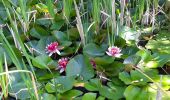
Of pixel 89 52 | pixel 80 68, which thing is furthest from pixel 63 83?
pixel 89 52

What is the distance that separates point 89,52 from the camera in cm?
136

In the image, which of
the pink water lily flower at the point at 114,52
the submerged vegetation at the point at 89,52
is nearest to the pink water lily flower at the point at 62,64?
the submerged vegetation at the point at 89,52

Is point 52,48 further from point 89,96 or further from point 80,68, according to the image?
point 89,96

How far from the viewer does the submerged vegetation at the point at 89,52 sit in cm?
118

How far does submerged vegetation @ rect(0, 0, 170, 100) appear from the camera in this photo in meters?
1.18

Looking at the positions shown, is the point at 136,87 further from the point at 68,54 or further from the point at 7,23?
the point at 7,23

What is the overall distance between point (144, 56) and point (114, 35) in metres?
0.18

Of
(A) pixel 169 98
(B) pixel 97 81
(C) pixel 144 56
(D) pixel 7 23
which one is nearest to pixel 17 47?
(D) pixel 7 23

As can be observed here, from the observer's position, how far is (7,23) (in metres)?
1.56

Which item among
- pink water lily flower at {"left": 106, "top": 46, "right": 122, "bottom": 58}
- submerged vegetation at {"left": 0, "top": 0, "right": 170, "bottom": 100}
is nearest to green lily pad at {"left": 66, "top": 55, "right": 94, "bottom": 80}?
submerged vegetation at {"left": 0, "top": 0, "right": 170, "bottom": 100}

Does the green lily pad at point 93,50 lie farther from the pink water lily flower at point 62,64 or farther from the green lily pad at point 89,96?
the green lily pad at point 89,96

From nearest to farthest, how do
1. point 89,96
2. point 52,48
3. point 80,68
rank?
1. point 89,96
2. point 80,68
3. point 52,48

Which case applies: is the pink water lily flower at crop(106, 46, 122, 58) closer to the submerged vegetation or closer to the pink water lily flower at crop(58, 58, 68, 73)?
the submerged vegetation

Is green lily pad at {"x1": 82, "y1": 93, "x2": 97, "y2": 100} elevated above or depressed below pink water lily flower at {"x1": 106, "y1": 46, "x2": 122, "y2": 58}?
below
